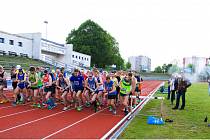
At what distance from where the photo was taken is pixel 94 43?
217 feet

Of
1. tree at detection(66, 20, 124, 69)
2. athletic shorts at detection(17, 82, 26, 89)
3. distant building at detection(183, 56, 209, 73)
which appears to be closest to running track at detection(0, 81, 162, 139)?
athletic shorts at detection(17, 82, 26, 89)

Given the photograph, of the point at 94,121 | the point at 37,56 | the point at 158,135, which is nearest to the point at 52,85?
the point at 94,121

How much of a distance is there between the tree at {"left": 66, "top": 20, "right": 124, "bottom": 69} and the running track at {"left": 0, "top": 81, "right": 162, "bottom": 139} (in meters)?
53.2

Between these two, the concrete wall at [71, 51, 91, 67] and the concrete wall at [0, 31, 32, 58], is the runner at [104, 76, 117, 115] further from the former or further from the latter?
the concrete wall at [71, 51, 91, 67]

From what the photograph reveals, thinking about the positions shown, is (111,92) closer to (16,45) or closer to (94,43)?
(16,45)

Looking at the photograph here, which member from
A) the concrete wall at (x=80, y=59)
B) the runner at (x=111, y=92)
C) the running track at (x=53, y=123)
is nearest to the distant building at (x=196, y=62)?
the runner at (x=111, y=92)

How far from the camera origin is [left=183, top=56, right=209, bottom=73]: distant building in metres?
12.0

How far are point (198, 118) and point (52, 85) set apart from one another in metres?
6.32

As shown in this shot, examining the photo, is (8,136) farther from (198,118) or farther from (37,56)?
(37,56)

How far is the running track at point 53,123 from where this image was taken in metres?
7.36

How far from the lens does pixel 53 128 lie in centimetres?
817

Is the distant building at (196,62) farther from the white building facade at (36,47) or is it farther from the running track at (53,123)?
the white building facade at (36,47)

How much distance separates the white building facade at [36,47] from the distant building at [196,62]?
28.2 meters

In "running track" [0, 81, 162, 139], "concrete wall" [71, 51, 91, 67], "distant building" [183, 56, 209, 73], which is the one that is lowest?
"running track" [0, 81, 162, 139]
